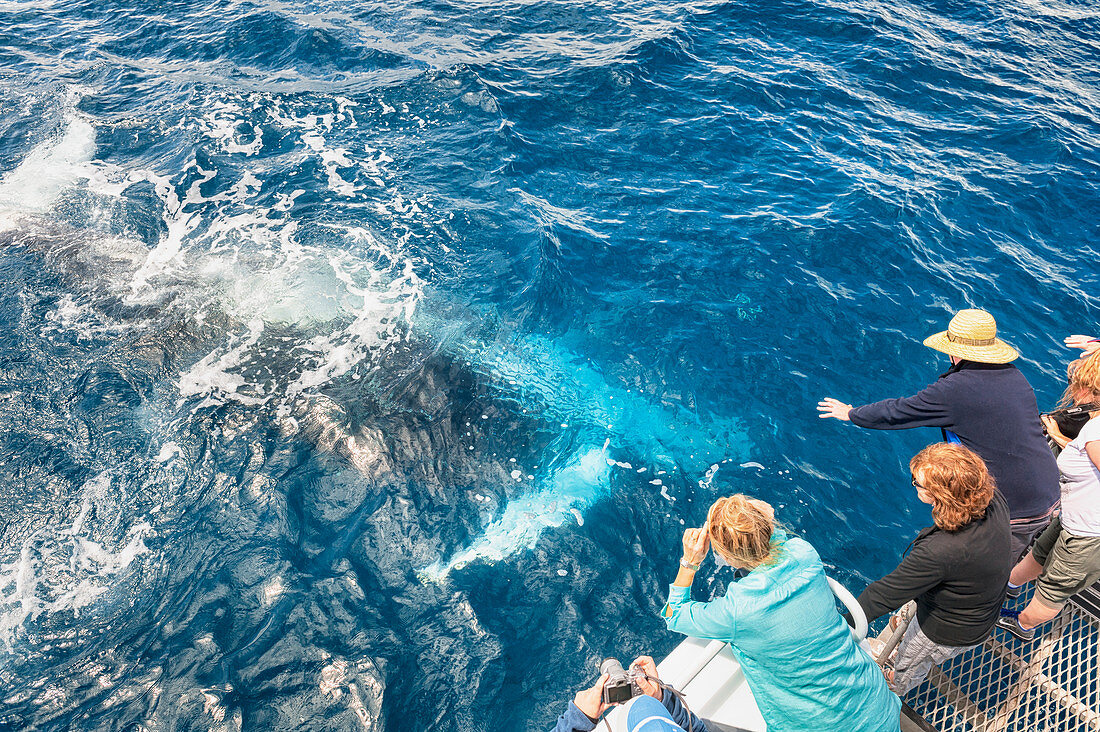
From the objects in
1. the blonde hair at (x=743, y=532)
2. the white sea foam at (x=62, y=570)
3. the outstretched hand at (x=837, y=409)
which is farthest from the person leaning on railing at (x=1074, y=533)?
the white sea foam at (x=62, y=570)

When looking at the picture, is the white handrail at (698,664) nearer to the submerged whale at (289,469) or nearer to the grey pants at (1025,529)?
the grey pants at (1025,529)

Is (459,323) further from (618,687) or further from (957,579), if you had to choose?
(957,579)

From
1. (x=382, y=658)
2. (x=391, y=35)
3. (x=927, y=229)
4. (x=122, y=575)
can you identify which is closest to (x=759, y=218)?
(x=927, y=229)

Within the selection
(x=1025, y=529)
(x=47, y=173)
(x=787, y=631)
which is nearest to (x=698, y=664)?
(x=787, y=631)

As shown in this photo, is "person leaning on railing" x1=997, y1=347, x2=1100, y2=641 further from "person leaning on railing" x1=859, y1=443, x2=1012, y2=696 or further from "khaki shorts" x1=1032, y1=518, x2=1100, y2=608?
"person leaning on railing" x1=859, y1=443, x2=1012, y2=696

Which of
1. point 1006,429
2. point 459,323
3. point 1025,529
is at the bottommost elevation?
point 459,323

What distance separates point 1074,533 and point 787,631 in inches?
103

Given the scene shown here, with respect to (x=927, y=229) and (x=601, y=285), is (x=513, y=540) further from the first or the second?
(x=927, y=229)

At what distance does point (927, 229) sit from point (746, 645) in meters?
11.9

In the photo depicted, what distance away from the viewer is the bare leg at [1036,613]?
4609 millimetres

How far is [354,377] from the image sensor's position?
991 cm

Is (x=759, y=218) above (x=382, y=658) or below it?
above

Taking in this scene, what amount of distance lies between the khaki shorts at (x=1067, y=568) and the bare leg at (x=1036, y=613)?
1.2 inches

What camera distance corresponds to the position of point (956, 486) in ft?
12.3
